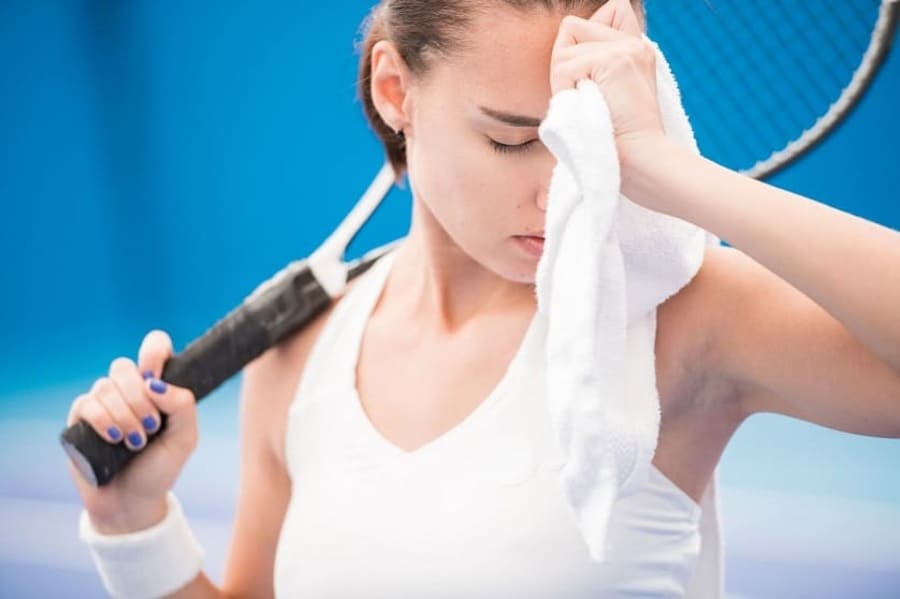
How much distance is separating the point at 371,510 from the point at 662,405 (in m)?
0.22

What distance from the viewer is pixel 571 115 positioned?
2.35ft

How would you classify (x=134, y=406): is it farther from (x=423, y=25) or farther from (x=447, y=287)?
(x=423, y=25)

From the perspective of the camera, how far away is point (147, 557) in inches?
41.4

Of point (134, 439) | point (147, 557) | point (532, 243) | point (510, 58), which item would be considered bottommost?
point (147, 557)

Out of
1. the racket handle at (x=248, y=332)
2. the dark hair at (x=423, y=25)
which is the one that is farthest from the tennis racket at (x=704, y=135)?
the dark hair at (x=423, y=25)

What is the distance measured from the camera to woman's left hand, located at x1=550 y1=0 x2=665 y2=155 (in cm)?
73

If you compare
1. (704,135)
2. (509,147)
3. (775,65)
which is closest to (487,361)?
(509,147)

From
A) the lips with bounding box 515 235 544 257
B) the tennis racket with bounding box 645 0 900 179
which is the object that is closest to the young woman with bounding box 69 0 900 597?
the lips with bounding box 515 235 544 257

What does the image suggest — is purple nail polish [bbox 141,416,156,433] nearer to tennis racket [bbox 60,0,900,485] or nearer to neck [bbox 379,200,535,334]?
tennis racket [bbox 60,0,900,485]

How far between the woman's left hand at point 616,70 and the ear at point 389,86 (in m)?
0.18

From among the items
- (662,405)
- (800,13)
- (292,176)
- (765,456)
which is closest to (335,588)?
(662,405)

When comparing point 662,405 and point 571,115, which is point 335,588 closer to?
point 662,405

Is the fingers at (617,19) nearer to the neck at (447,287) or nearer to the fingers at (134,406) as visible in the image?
the neck at (447,287)

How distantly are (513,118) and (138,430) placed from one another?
0.38 metres
